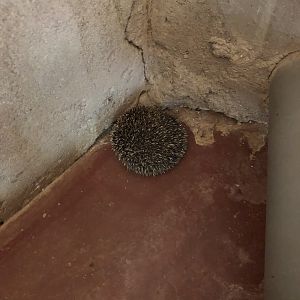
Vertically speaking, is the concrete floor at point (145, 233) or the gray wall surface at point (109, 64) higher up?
the gray wall surface at point (109, 64)

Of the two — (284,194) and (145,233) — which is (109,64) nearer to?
(145,233)

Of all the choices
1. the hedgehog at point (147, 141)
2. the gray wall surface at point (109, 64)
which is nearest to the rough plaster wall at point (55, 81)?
the gray wall surface at point (109, 64)

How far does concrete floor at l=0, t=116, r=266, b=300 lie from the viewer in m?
1.77

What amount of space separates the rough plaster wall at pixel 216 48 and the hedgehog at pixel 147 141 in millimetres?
159

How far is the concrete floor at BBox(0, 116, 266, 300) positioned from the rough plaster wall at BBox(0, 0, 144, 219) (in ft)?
0.40

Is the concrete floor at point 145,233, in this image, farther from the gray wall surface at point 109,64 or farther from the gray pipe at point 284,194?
the gray pipe at point 284,194

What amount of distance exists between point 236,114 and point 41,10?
91cm

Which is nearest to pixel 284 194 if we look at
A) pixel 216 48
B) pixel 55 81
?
pixel 216 48

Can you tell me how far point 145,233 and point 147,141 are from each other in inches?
13.4

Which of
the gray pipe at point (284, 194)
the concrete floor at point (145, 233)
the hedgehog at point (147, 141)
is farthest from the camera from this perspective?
the hedgehog at point (147, 141)

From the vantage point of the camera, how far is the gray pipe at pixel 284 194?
1312mm

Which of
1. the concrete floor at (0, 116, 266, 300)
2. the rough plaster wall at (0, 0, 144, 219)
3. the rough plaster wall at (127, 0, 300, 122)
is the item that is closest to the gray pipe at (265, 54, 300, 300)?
the rough plaster wall at (127, 0, 300, 122)

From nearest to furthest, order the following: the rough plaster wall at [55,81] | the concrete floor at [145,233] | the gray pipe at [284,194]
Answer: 1. the gray pipe at [284,194]
2. the rough plaster wall at [55,81]
3. the concrete floor at [145,233]

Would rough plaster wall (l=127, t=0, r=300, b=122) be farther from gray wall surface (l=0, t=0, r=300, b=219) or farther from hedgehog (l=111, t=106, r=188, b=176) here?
hedgehog (l=111, t=106, r=188, b=176)
